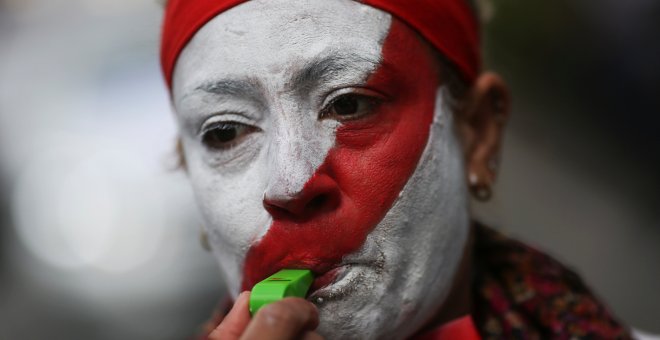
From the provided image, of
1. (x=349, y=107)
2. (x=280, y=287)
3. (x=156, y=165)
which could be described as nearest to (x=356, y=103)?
(x=349, y=107)

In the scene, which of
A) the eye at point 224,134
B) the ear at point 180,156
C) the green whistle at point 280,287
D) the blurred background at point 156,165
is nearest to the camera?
the green whistle at point 280,287

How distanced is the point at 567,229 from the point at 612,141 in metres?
0.55

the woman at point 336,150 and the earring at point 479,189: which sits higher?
the woman at point 336,150

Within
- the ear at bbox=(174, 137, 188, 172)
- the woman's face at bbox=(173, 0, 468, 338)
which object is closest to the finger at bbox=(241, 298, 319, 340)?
the woman's face at bbox=(173, 0, 468, 338)

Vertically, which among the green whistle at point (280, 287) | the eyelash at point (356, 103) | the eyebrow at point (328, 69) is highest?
the eyebrow at point (328, 69)

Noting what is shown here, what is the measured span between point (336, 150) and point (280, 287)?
0.24 m

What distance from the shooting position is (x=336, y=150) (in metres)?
0.99

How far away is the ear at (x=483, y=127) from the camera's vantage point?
1.22m

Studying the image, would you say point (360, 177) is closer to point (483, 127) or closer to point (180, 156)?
point (483, 127)

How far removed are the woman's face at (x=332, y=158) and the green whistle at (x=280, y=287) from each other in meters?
0.02

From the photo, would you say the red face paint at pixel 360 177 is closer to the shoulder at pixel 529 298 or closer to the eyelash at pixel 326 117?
the eyelash at pixel 326 117

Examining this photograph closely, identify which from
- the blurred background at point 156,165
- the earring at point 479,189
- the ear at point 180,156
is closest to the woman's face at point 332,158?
the earring at point 479,189

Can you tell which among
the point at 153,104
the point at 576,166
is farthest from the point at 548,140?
the point at 153,104

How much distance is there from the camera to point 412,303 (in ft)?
3.28
